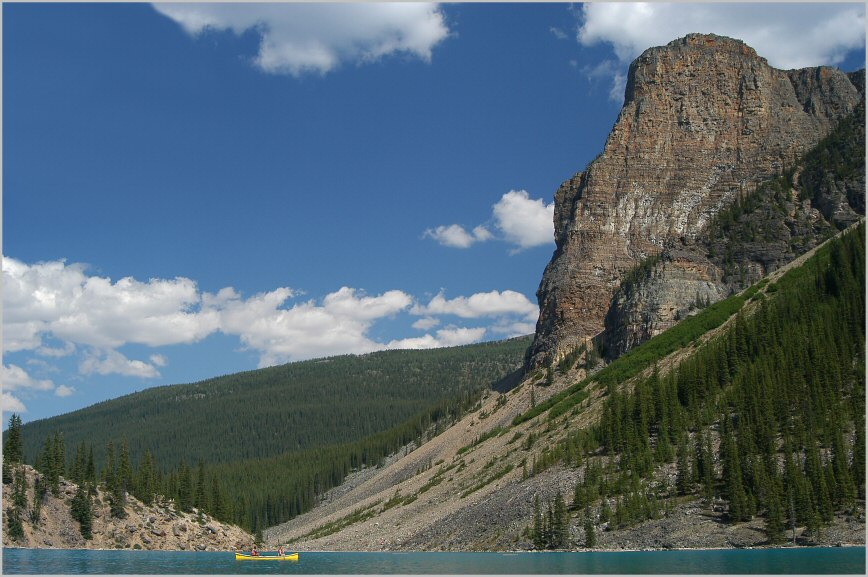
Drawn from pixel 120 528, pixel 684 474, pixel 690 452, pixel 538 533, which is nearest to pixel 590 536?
pixel 538 533

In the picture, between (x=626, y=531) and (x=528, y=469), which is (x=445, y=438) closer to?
(x=528, y=469)

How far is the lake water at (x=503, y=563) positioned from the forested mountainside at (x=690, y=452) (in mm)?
6032

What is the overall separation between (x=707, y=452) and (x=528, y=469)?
103ft

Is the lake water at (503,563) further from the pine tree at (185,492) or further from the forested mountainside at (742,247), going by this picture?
the forested mountainside at (742,247)

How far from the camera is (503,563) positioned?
265ft

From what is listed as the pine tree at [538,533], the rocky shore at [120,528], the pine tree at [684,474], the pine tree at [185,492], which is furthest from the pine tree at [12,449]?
the pine tree at [684,474]

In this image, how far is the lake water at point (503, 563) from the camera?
67.1 metres

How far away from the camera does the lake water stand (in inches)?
2643

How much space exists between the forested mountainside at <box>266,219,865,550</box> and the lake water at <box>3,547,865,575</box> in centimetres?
603

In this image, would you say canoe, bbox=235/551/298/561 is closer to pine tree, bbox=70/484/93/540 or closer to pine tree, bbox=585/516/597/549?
pine tree, bbox=70/484/93/540

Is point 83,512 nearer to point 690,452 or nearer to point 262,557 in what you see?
point 262,557

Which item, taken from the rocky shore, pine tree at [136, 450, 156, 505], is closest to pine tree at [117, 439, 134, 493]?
pine tree at [136, 450, 156, 505]

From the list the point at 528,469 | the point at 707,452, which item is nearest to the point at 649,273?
the point at 528,469

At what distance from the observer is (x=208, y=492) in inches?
6088
